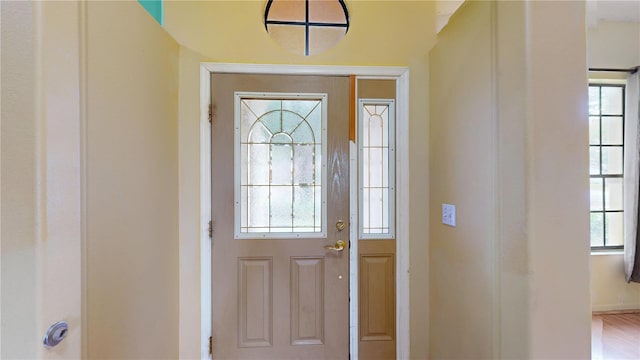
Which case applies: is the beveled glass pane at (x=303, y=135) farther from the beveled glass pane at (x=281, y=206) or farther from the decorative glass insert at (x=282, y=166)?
the beveled glass pane at (x=281, y=206)

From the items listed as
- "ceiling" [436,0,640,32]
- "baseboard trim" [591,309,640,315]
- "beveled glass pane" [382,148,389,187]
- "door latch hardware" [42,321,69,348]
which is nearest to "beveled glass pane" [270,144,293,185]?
"beveled glass pane" [382,148,389,187]

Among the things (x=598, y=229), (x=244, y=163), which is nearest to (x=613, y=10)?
(x=598, y=229)

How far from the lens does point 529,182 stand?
100cm

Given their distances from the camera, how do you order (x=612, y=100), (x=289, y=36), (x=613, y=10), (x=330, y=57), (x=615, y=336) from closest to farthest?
(x=330, y=57)
(x=289, y=36)
(x=615, y=336)
(x=613, y=10)
(x=612, y=100)

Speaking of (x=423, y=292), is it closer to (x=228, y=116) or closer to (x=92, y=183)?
(x=228, y=116)

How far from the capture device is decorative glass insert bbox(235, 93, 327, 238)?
1747 mm

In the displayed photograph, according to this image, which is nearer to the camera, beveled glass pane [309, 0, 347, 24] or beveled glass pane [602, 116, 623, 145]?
beveled glass pane [309, 0, 347, 24]

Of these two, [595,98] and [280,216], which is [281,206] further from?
[595,98]

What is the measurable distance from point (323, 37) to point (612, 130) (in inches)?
132

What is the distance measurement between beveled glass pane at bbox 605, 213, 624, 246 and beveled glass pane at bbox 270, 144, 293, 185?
11.6 ft

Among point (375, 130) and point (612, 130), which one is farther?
point (612, 130)

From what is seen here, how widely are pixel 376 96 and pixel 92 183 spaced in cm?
157

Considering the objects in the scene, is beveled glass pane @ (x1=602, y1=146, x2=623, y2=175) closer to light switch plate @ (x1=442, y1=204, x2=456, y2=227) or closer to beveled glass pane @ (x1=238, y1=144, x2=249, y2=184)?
light switch plate @ (x1=442, y1=204, x2=456, y2=227)

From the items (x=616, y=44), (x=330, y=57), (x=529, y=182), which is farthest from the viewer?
(x=616, y=44)
